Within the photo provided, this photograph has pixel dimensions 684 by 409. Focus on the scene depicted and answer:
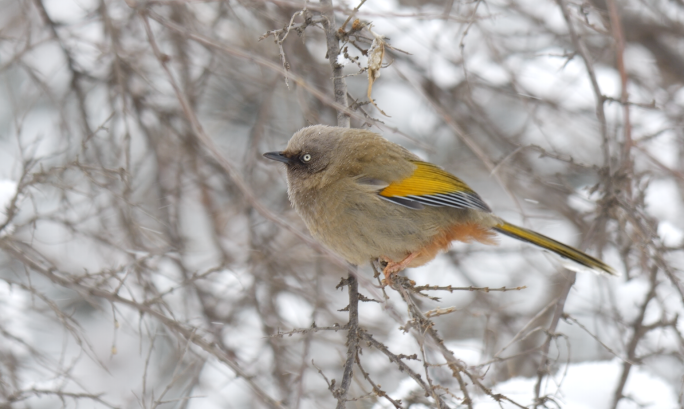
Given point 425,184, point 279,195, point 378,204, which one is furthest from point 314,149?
point 279,195

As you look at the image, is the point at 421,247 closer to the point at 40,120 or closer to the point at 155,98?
the point at 155,98

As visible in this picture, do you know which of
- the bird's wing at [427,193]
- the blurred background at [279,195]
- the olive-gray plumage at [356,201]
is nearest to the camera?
the blurred background at [279,195]

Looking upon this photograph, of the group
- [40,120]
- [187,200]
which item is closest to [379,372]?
[187,200]

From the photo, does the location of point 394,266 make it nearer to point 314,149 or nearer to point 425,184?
point 425,184

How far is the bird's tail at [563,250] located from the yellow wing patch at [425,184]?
485mm

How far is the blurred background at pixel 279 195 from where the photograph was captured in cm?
388

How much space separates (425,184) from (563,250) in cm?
112

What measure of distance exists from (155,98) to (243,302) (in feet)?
6.87

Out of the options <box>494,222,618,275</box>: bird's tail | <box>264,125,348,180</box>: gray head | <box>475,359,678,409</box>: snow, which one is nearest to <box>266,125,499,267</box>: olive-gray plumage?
<box>264,125,348,180</box>: gray head

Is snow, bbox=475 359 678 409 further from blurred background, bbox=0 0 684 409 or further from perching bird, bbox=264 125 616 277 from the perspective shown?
perching bird, bbox=264 125 616 277

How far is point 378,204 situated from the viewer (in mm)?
4312

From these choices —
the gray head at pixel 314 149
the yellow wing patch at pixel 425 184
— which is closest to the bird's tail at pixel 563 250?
the yellow wing patch at pixel 425 184

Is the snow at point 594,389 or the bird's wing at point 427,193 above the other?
the bird's wing at point 427,193

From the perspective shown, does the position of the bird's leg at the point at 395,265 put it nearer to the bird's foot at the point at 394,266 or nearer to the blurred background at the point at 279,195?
the bird's foot at the point at 394,266
